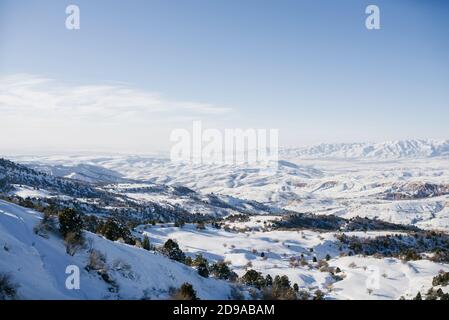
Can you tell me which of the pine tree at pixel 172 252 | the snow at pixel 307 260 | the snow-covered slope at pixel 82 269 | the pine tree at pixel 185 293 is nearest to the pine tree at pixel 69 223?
the snow-covered slope at pixel 82 269

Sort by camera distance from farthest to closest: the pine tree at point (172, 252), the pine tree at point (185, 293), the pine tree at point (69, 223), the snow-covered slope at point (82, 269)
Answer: the pine tree at point (172, 252) < the pine tree at point (69, 223) < the pine tree at point (185, 293) < the snow-covered slope at point (82, 269)

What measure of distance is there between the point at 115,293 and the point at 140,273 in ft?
9.84

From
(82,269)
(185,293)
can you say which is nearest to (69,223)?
(82,269)

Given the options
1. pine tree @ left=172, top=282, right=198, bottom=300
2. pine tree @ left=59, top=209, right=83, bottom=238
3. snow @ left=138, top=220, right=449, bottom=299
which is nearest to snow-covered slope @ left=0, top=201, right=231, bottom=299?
pine tree @ left=59, top=209, right=83, bottom=238

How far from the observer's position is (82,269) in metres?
19.3

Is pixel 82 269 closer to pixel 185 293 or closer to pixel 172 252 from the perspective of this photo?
pixel 185 293

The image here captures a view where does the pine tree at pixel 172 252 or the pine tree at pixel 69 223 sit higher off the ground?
the pine tree at pixel 69 223

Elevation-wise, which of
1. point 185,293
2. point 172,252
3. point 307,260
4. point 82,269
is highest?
point 82,269

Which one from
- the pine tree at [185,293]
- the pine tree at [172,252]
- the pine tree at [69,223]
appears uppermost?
the pine tree at [69,223]

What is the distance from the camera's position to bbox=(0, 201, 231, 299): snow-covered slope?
639 inches

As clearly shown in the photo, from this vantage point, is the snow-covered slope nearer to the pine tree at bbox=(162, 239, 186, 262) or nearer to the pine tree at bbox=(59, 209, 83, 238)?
the pine tree at bbox=(59, 209, 83, 238)

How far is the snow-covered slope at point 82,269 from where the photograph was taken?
1622 cm

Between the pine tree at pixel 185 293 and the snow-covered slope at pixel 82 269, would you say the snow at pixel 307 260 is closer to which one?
the snow-covered slope at pixel 82 269
